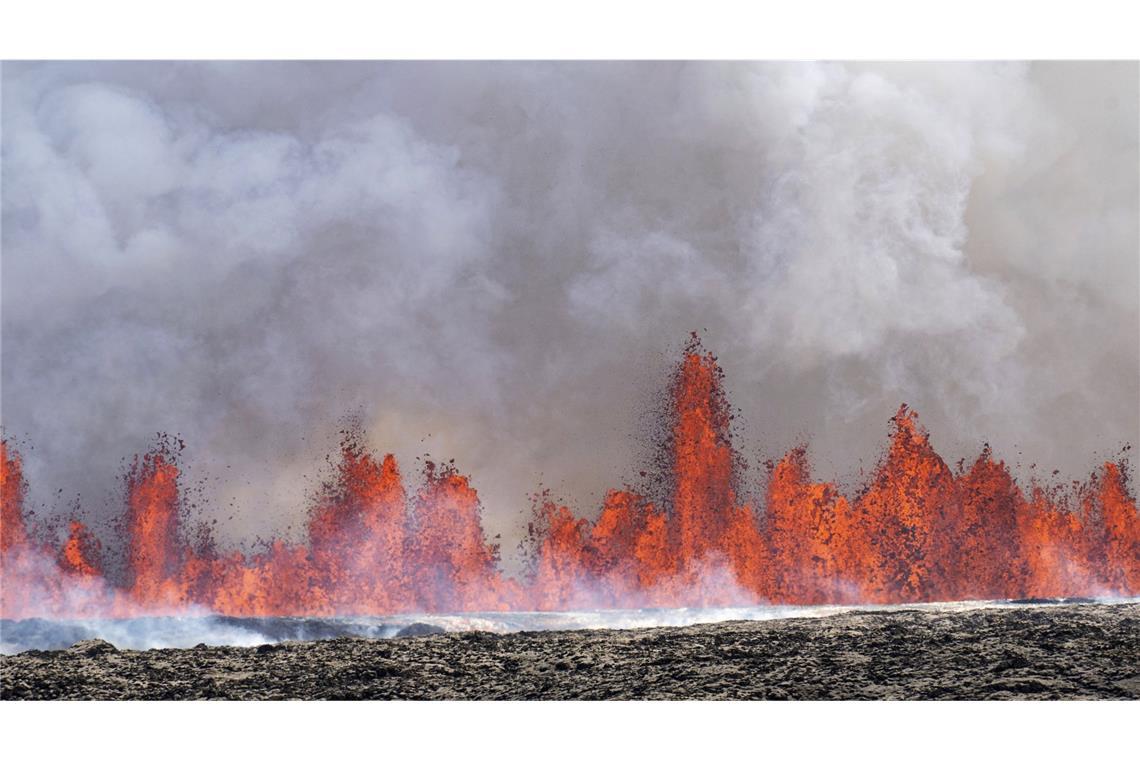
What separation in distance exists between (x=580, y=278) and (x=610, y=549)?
2.18m

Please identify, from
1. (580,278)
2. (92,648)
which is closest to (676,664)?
(580,278)

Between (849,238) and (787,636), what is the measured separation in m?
3.18

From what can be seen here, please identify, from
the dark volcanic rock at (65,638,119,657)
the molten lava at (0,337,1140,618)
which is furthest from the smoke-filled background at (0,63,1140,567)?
the dark volcanic rock at (65,638,119,657)

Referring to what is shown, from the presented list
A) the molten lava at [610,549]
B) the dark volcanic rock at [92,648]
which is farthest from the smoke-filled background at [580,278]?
the dark volcanic rock at [92,648]

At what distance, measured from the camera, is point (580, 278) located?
36.4 feet

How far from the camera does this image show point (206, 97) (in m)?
11.2

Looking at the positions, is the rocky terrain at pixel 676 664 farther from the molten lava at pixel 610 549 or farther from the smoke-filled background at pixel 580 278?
the smoke-filled background at pixel 580 278

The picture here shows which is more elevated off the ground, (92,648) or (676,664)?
(92,648)

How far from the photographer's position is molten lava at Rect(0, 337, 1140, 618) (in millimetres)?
10938

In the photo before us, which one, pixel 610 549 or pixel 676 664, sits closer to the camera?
pixel 676 664

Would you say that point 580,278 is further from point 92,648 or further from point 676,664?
point 92,648

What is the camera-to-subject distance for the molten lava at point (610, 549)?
1094 cm

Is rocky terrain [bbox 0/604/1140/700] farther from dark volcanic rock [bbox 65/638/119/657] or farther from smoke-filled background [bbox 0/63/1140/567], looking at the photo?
smoke-filled background [bbox 0/63/1140/567]

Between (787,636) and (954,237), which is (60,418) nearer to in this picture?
(787,636)
